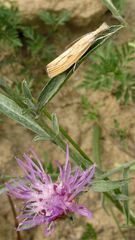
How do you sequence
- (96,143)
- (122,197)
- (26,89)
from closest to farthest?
(26,89)
(122,197)
(96,143)

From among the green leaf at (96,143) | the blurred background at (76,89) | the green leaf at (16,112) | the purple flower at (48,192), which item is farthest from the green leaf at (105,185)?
the green leaf at (96,143)

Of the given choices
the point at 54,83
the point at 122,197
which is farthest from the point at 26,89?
the point at 122,197

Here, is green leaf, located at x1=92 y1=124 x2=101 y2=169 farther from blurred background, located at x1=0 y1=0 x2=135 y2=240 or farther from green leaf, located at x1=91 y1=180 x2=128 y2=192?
green leaf, located at x1=91 y1=180 x2=128 y2=192

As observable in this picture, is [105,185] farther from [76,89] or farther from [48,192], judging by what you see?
[76,89]

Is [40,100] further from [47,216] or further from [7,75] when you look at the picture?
[7,75]

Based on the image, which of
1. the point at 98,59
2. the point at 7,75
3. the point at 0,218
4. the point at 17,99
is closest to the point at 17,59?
the point at 7,75
